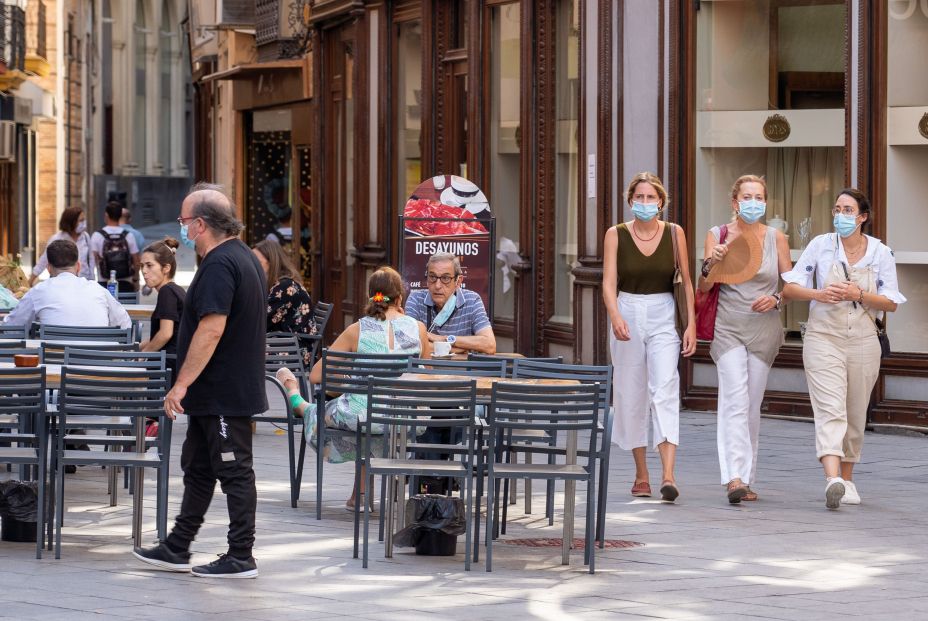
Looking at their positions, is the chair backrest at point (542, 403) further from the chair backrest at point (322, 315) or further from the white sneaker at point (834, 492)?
the chair backrest at point (322, 315)

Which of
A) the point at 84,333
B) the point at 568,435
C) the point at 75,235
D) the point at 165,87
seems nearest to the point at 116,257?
the point at 75,235

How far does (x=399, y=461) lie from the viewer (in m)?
8.88

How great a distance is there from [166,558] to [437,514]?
1.25 meters

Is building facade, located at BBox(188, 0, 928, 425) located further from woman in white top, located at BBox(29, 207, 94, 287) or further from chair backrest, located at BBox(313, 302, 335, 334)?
woman in white top, located at BBox(29, 207, 94, 287)

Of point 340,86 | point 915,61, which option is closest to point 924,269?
point 915,61

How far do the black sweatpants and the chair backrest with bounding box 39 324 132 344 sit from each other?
11.6 feet

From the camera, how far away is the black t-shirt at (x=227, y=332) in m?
8.17

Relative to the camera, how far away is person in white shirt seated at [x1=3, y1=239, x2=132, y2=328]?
12.1m

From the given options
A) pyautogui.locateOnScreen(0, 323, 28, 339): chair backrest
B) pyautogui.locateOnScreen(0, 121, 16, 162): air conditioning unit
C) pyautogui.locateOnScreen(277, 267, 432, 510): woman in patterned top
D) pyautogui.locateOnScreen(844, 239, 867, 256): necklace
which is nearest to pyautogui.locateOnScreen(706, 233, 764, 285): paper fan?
pyautogui.locateOnScreen(844, 239, 867, 256): necklace

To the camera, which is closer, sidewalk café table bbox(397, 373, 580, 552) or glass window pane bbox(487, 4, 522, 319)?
sidewalk café table bbox(397, 373, 580, 552)

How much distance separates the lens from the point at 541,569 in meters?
8.57

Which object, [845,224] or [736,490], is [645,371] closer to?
[736,490]

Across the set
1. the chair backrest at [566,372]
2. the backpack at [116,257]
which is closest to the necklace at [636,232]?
the chair backrest at [566,372]

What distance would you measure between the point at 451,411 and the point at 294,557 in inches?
39.0
